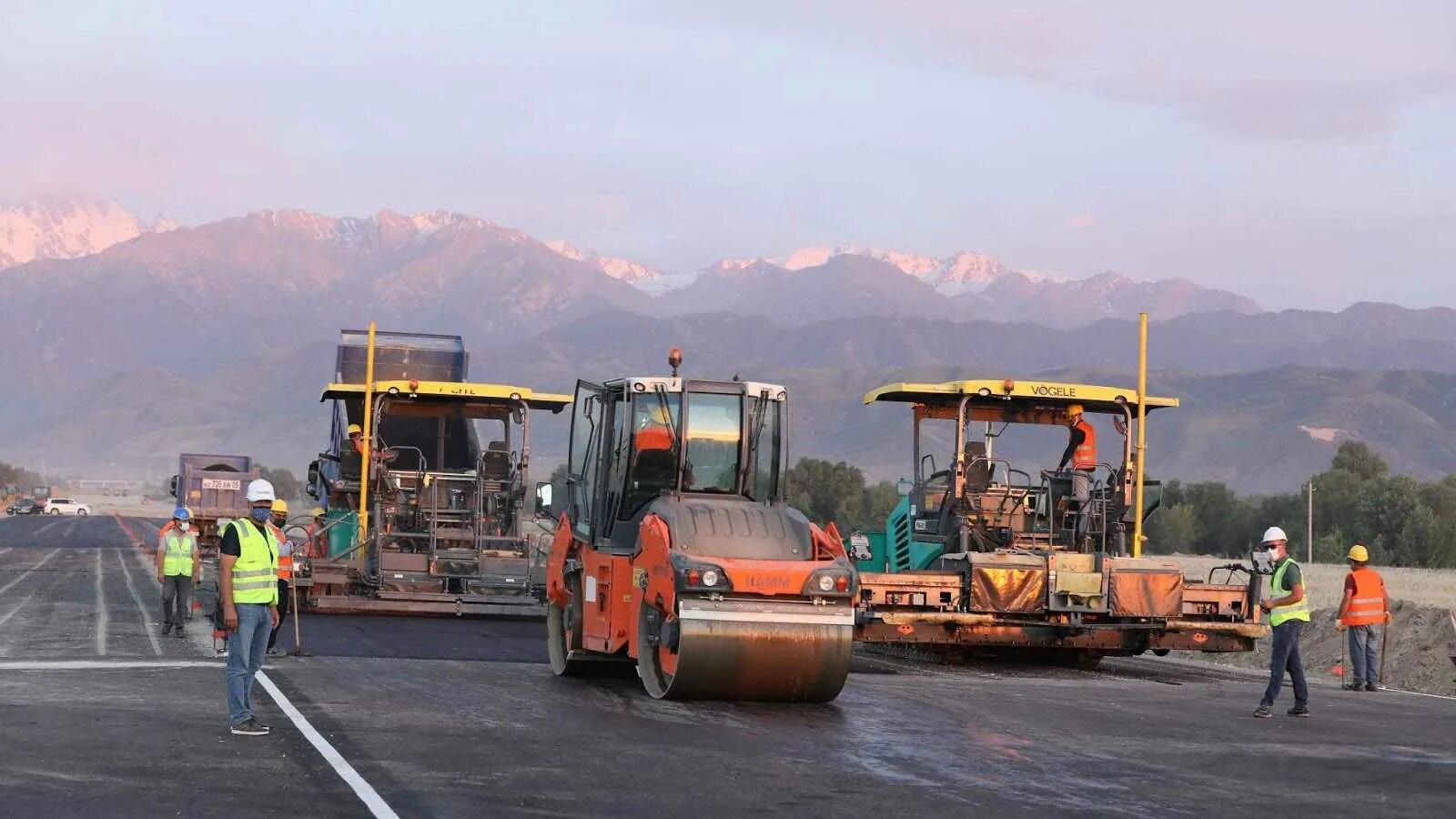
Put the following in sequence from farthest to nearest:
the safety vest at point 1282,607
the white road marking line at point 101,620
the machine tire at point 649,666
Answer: the white road marking line at point 101,620
the safety vest at point 1282,607
the machine tire at point 649,666

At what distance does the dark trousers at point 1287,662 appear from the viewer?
16938 mm

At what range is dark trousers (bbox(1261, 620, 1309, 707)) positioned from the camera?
16938 millimetres

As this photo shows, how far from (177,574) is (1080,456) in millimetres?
10548

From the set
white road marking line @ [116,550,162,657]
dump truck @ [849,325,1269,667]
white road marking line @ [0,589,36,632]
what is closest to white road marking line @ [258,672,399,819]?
white road marking line @ [116,550,162,657]

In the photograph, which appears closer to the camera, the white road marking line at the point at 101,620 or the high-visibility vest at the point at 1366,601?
the high-visibility vest at the point at 1366,601

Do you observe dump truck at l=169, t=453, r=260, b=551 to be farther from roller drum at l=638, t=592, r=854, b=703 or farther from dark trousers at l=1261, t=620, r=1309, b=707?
dark trousers at l=1261, t=620, r=1309, b=707

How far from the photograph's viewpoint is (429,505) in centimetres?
2808

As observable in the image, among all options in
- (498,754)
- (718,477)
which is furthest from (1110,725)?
(498,754)

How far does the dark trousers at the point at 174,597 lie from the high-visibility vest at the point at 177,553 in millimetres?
63

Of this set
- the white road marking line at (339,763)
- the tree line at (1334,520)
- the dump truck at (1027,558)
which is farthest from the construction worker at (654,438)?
the tree line at (1334,520)

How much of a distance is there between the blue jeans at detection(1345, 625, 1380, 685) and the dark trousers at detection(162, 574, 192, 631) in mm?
13197

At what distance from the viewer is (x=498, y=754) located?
513 inches

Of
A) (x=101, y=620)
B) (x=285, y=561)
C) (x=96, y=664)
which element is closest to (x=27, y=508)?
(x=101, y=620)

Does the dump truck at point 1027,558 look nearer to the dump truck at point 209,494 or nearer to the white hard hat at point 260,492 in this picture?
the white hard hat at point 260,492
